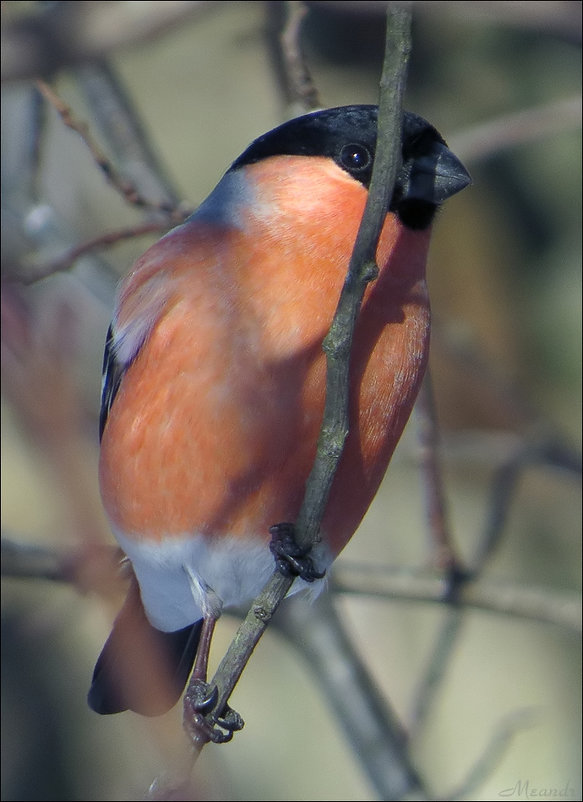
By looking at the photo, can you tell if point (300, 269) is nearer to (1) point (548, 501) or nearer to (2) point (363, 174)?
(2) point (363, 174)

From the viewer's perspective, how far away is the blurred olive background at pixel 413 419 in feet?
12.7

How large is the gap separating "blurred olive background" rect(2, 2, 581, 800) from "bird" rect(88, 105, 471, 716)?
86 cm

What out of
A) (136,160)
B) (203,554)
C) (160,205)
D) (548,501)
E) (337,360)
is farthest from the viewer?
(548,501)

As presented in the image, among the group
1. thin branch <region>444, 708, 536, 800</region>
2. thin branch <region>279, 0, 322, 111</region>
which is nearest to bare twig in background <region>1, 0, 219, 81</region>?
thin branch <region>279, 0, 322, 111</region>

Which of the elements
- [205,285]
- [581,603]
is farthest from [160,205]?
[581,603]

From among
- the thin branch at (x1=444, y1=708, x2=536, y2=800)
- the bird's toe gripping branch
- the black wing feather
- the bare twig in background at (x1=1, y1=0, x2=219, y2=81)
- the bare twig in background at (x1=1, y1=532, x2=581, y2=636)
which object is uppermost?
the bare twig in background at (x1=1, y1=0, x2=219, y2=81)

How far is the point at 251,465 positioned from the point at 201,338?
1.03 feet

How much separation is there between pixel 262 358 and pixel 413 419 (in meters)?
1.53

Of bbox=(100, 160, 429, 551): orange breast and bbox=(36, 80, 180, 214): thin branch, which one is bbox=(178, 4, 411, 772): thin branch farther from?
bbox=(36, 80, 180, 214): thin branch

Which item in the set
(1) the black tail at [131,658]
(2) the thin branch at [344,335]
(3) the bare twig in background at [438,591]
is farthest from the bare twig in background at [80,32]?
(1) the black tail at [131,658]

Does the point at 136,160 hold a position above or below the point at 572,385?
above

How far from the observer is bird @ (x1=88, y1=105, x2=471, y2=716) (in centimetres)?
226

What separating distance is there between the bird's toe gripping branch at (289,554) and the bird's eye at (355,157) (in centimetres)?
88

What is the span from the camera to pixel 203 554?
99.7 inches
